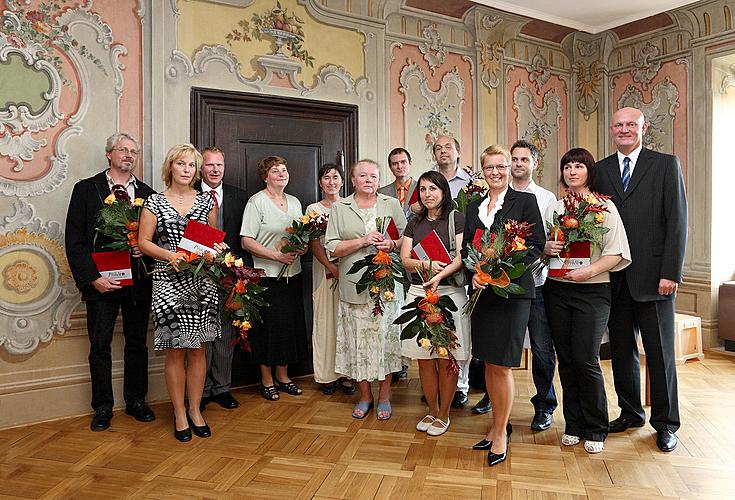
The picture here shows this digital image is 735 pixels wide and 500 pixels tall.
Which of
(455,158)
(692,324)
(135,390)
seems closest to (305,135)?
(455,158)

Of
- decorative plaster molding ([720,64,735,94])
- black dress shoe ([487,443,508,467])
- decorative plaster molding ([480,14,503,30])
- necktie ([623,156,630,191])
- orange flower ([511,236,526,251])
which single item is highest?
decorative plaster molding ([480,14,503,30])

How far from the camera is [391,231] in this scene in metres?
3.68

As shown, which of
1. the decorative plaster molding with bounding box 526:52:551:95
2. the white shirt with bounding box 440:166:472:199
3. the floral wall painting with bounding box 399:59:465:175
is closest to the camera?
the white shirt with bounding box 440:166:472:199

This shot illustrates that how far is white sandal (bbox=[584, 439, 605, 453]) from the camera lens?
3137mm

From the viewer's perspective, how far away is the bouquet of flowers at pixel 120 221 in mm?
3371

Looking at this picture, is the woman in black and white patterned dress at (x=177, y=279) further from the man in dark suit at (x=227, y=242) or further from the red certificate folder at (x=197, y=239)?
the man in dark suit at (x=227, y=242)

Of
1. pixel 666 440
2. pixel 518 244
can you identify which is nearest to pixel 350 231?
pixel 518 244

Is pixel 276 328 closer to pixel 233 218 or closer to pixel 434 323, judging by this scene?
pixel 233 218

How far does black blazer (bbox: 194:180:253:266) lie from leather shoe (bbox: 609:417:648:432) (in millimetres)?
2395

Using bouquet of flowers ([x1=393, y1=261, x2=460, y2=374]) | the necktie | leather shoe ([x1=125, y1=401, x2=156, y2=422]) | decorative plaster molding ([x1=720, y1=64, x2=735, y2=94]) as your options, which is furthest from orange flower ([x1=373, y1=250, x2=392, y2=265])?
decorative plaster molding ([x1=720, y1=64, x2=735, y2=94])

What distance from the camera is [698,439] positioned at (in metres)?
3.33

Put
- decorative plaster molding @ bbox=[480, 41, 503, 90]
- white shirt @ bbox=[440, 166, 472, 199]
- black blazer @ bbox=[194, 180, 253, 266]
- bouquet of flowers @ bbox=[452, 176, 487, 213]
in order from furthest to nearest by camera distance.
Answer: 1. decorative plaster molding @ bbox=[480, 41, 503, 90]
2. white shirt @ bbox=[440, 166, 472, 199]
3. black blazer @ bbox=[194, 180, 253, 266]
4. bouquet of flowers @ bbox=[452, 176, 487, 213]

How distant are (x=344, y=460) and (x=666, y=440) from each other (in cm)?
165

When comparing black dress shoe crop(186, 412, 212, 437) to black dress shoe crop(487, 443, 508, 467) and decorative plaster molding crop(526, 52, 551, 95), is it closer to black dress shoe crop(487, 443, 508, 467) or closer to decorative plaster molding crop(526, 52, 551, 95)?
black dress shoe crop(487, 443, 508, 467)
